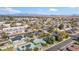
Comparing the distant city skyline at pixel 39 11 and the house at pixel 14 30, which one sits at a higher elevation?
the distant city skyline at pixel 39 11

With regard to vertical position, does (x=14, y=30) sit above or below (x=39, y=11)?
below

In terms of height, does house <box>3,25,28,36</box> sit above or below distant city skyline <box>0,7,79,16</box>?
below

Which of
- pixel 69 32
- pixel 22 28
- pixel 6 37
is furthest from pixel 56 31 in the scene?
pixel 6 37

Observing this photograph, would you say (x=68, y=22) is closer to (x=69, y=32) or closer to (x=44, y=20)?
(x=69, y=32)
